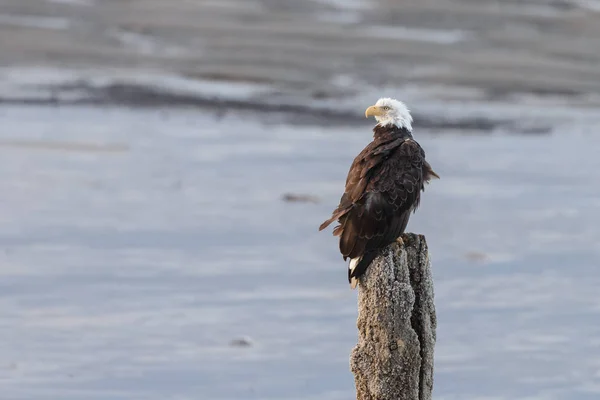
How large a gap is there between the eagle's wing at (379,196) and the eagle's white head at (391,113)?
1.44 feet

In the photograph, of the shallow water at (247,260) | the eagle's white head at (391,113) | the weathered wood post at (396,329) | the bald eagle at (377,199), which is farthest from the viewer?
the shallow water at (247,260)

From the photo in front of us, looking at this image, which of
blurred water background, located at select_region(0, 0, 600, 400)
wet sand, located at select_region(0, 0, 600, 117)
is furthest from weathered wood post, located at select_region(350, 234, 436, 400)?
wet sand, located at select_region(0, 0, 600, 117)

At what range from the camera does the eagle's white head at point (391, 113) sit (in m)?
6.45

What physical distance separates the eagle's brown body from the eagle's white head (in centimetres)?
40

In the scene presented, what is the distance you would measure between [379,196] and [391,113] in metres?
0.89

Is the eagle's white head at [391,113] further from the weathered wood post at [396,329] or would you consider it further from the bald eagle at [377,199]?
the weathered wood post at [396,329]

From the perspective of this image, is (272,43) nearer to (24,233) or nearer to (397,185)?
(24,233)

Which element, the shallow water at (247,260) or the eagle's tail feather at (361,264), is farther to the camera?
the shallow water at (247,260)

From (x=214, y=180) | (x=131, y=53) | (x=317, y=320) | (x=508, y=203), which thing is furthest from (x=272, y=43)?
(x=317, y=320)

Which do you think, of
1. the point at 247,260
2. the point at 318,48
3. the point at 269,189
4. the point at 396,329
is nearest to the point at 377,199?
the point at 396,329

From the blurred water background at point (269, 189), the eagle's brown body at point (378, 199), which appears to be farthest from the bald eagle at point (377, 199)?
the blurred water background at point (269, 189)

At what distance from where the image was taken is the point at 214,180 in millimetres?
13141

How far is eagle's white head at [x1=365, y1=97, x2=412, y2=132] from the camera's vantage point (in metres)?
6.45

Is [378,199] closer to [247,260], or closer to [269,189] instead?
[247,260]
